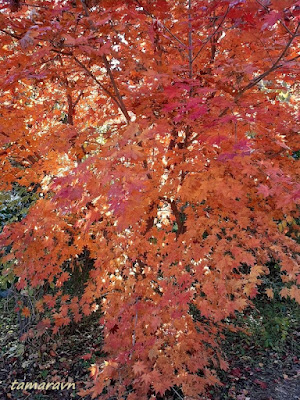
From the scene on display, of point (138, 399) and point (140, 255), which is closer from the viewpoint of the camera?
point (138, 399)

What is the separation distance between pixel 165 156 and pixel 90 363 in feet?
9.38

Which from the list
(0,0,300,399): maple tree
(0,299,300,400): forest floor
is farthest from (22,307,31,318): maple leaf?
(0,0,300,399): maple tree

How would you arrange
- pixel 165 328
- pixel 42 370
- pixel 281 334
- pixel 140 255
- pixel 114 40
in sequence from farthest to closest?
pixel 281 334
pixel 42 370
pixel 140 255
pixel 165 328
pixel 114 40

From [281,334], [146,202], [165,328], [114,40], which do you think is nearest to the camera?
[114,40]

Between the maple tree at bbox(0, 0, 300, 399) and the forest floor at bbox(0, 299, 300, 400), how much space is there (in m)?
0.39

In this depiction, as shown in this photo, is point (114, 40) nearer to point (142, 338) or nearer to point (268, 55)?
point (268, 55)

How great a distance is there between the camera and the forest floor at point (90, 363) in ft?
12.4

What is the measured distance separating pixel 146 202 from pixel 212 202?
2.21 feet

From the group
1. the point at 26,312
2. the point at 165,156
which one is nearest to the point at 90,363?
the point at 26,312

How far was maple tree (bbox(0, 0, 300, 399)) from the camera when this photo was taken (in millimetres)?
2537

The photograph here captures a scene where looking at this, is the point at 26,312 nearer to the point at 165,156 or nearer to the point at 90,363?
the point at 90,363

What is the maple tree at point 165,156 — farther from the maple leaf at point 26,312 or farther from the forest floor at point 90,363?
the maple leaf at point 26,312

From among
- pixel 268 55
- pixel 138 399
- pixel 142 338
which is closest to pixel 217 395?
pixel 138 399

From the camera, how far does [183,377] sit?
10.8ft
